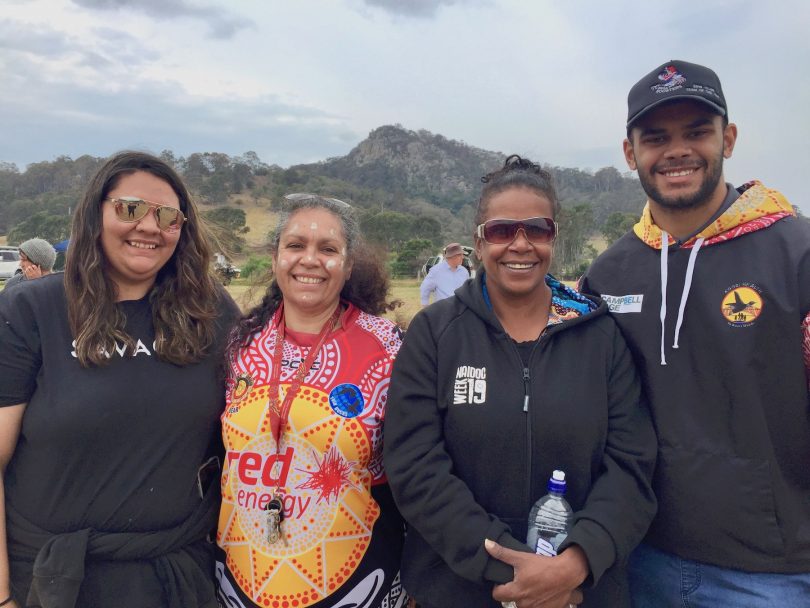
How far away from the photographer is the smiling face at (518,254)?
7.57 feet

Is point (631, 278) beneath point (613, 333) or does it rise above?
above

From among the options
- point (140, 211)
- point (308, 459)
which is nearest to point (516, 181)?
point (308, 459)

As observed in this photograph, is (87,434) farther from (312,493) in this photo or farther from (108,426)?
(312,493)

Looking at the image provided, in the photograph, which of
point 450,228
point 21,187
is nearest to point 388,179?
point 450,228

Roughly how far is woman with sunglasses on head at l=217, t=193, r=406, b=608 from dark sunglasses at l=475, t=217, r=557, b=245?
69cm

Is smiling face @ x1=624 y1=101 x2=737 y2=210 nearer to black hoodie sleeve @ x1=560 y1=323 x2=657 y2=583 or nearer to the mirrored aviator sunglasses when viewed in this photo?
black hoodie sleeve @ x1=560 y1=323 x2=657 y2=583

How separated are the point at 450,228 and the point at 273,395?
217 ft

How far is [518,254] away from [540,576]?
1147 mm

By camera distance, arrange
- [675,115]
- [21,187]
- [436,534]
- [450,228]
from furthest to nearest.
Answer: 1. [21,187]
2. [450,228]
3. [675,115]
4. [436,534]

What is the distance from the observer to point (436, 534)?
208 centimetres

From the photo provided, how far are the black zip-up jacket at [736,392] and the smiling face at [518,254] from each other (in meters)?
0.49

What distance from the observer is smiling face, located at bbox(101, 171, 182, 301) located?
2.47 meters

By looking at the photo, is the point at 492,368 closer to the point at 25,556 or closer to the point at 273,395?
the point at 273,395

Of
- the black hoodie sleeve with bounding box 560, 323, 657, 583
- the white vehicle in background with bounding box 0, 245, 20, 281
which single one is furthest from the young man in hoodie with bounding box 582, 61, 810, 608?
the white vehicle in background with bounding box 0, 245, 20, 281
